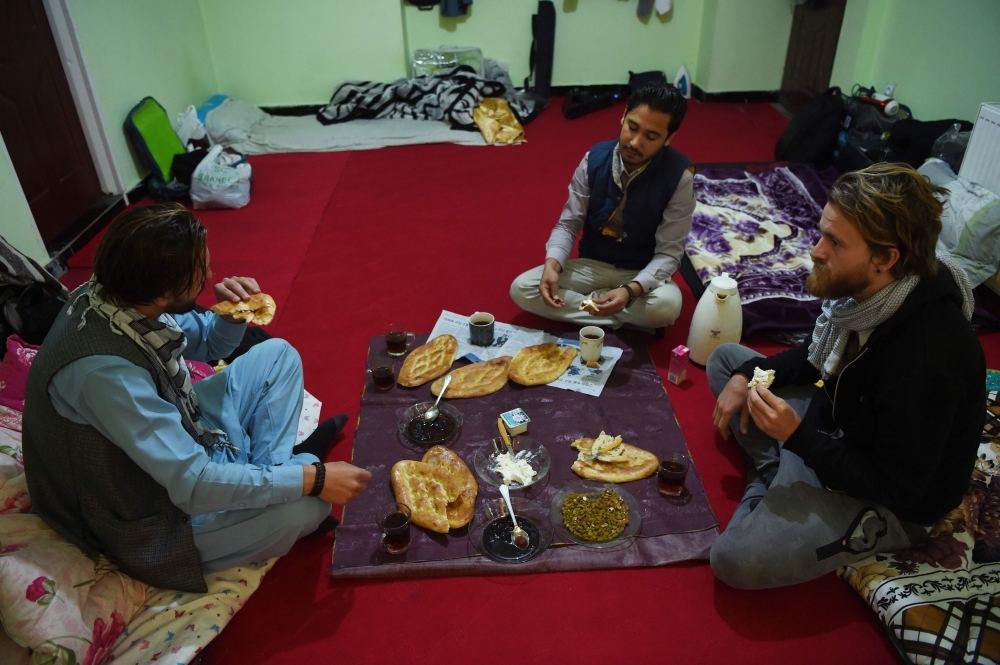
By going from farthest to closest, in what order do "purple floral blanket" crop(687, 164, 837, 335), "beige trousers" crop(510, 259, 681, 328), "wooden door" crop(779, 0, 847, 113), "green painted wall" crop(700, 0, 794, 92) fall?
"green painted wall" crop(700, 0, 794, 92) → "wooden door" crop(779, 0, 847, 113) → "purple floral blanket" crop(687, 164, 837, 335) → "beige trousers" crop(510, 259, 681, 328)

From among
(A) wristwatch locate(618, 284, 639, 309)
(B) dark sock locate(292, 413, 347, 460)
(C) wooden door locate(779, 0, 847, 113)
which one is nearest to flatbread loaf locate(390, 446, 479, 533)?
(B) dark sock locate(292, 413, 347, 460)

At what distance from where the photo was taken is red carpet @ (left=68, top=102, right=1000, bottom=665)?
5.87 ft

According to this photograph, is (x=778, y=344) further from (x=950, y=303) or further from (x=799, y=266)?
(x=950, y=303)

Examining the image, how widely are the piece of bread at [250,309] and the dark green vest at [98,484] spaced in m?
0.46

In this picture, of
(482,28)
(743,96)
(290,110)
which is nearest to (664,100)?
(482,28)

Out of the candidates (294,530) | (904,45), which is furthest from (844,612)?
(904,45)

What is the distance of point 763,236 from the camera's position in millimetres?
3811

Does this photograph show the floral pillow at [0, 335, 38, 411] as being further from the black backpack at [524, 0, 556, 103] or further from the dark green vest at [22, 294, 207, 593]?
the black backpack at [524, 0, 556, 103]

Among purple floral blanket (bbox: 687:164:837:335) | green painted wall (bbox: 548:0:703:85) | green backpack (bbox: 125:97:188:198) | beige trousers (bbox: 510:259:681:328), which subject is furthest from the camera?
green painted wall (bbox: 548:0:703:85)

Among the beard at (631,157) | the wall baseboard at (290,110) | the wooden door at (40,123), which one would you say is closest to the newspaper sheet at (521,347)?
the beard at (631,157)

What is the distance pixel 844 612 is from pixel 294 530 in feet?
5.01

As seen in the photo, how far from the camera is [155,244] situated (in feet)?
4.99

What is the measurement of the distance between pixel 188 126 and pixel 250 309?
146 inches

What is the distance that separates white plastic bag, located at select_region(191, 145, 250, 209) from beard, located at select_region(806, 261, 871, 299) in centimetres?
382
